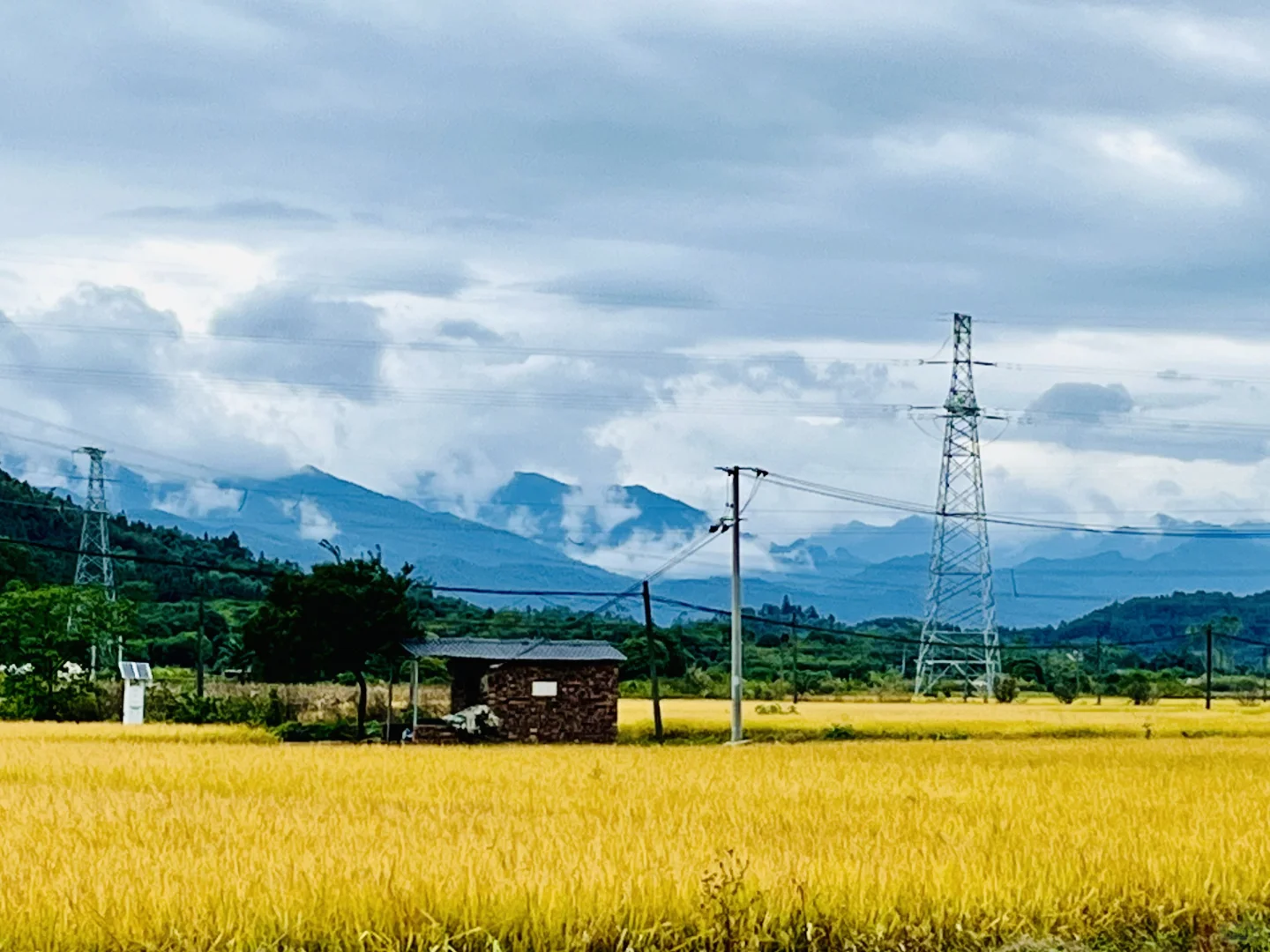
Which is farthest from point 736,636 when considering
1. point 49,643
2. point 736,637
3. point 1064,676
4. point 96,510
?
point 1064,676

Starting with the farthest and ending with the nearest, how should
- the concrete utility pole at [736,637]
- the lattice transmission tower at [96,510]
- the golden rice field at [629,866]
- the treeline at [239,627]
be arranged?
the treeline at [239,627] → the lattice transmission tower at [96,510] → the concrete utility pole at [736,637] → the golden rice field at [629,866]

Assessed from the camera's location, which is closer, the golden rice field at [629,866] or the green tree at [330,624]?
the golden rice field at [629,866]

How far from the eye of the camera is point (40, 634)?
61656 millimetres

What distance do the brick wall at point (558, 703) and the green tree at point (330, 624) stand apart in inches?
181

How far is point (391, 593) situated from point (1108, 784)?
31.9 m

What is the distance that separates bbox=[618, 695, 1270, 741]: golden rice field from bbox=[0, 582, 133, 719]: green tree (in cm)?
1909

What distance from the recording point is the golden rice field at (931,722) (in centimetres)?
6003

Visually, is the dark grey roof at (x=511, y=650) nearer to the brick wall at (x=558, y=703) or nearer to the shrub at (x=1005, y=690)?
the brick wall at (x=558, y=703)

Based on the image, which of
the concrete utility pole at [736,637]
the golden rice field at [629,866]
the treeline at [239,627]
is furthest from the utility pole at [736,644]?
the treeline at [239,627]

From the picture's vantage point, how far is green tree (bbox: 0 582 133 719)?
60.8 m

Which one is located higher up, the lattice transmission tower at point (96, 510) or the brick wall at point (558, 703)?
the lattice transmission tower at point (96, 510)

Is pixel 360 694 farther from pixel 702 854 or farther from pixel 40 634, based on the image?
pixel 702 854

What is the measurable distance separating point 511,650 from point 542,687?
2.09 metres

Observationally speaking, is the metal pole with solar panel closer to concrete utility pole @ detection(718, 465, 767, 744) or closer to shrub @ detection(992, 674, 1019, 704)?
concrete utility pole @ detection(718, 465, 767, 744)
